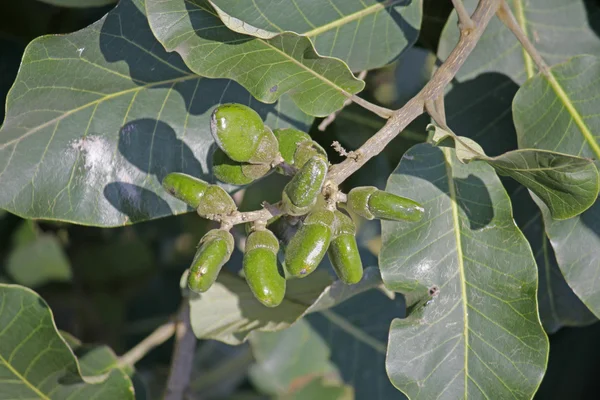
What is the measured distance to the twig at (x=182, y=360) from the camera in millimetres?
1867

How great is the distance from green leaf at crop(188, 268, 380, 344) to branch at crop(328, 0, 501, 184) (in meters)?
Answer: 0.51

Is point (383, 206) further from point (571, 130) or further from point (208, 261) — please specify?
point (571, 130)

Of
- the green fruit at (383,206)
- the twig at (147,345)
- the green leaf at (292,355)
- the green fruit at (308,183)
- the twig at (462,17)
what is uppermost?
the twig at (462,17)

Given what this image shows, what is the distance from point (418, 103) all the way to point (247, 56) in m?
0.33

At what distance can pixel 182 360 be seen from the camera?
188 cm

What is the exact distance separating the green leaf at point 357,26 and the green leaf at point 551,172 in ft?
1.29

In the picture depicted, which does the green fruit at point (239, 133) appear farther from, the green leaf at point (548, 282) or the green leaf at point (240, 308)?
the green leaf at point (548, 282)

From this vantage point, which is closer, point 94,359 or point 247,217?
point 247,217

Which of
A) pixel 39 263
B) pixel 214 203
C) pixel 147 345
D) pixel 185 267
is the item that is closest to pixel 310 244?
pixel 214 203

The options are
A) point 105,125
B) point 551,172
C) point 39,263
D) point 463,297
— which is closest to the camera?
point 551,172

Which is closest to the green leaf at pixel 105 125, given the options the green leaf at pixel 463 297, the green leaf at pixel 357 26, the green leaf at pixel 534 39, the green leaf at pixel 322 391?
the green leaf at pixel 357 26

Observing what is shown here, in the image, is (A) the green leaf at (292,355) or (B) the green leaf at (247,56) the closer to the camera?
(B) the green leaf at (247,56)

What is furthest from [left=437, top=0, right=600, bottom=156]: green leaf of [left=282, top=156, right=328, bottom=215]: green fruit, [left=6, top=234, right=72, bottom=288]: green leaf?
[left=6, top=234, right=72, bottom=288]: green leaf

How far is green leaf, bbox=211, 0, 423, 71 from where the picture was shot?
151 cm
